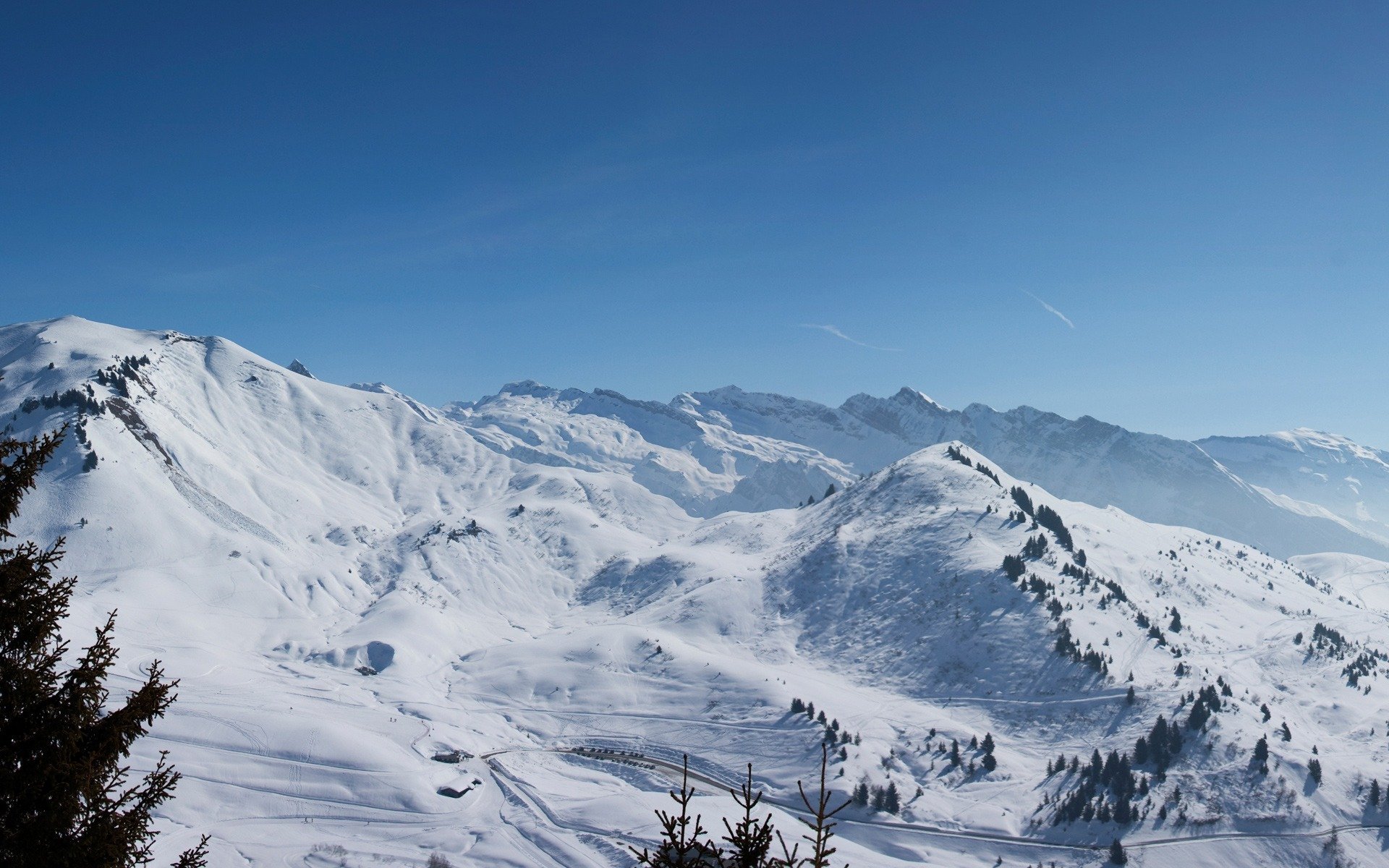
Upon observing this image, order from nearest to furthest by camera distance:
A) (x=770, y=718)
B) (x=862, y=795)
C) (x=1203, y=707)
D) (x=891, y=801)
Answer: (x=891, y=801), (x=862, y=795), (x=1203, y=707), (x=770, y=718)

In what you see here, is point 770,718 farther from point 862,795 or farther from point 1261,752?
point 1261,752

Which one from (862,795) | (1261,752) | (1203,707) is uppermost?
(1203,707)

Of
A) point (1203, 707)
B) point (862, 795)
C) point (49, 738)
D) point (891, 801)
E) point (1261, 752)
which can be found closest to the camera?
point (49, 738)

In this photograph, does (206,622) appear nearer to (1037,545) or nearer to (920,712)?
(920,712)

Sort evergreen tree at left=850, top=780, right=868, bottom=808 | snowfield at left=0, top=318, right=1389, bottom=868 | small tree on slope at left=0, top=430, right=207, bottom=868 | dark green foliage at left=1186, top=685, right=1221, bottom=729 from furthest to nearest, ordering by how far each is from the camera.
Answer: dark green foliage at left=1186, top=685, right=1221, bottom=729 < evergreen tree at left=850, top=780, right=868, bottom=808 < snowfield at left=0, top=318, right=1389, bottom=868 < small tree on slope at left=0, top=430, right=207, bottom=868

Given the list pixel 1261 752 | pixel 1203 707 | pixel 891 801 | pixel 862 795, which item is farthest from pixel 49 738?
pixel 1203 707

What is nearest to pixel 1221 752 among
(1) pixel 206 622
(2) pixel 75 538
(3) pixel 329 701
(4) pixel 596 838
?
(4) pixel 596 838

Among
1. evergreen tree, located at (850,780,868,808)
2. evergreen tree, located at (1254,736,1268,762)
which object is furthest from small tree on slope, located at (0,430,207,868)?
evergreen tree, located at (1254,736,1268,762)

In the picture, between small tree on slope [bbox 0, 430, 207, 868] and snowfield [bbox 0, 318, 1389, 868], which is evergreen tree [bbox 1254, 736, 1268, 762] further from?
small tree on slope [bbox 0, 430, 207, 868]
